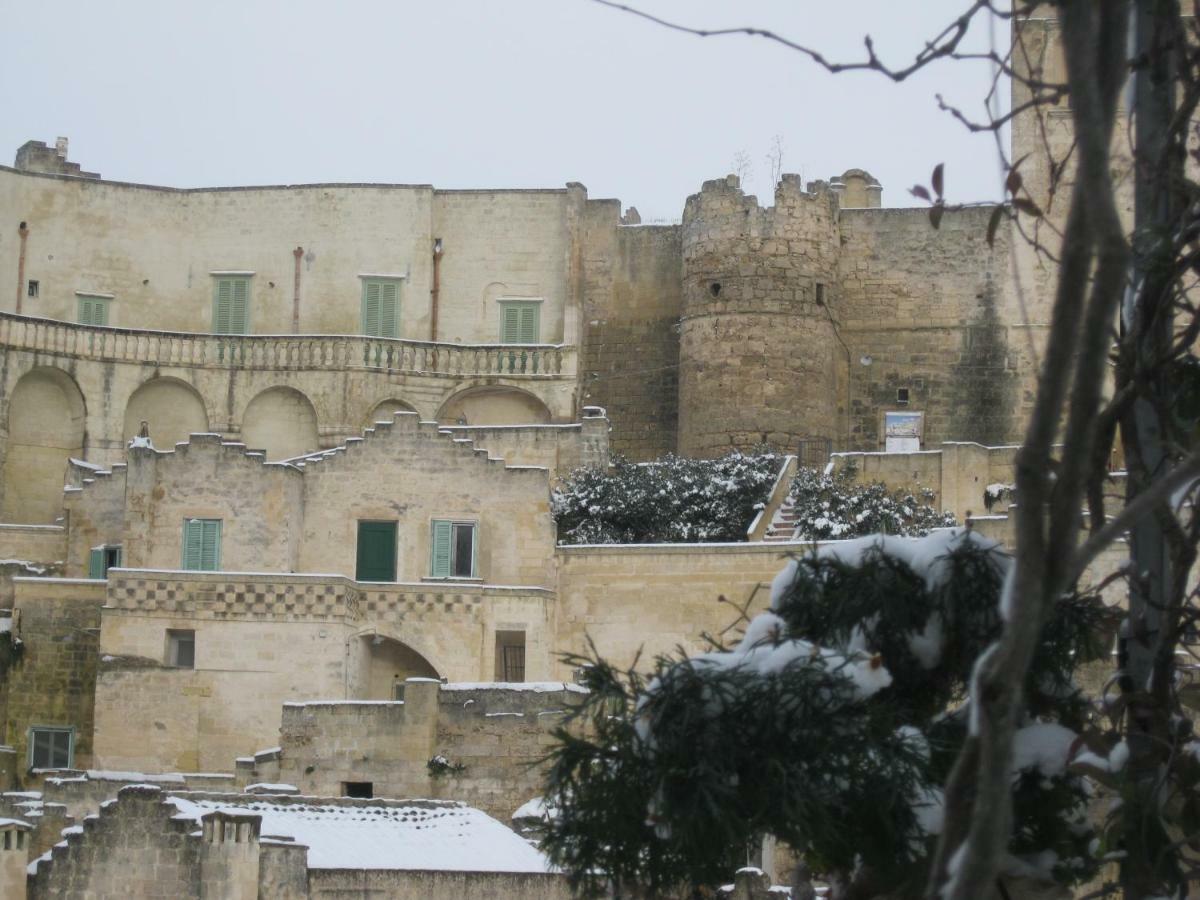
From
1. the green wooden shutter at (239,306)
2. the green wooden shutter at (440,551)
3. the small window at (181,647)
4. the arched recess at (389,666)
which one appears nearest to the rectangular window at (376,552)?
the green wooden shutter at (440,551)

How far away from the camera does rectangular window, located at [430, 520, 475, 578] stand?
32344mm

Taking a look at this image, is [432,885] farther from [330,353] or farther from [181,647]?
[330,353]

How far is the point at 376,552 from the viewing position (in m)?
32.7

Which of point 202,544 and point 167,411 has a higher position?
point 167,411

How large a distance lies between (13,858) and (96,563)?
1338 cm

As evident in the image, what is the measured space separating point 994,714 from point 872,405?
124 ft

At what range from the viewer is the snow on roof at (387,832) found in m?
21.1

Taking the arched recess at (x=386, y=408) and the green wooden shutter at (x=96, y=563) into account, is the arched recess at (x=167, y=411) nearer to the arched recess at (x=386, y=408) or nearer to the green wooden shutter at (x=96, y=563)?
the arched recess at (x=386, y=408)

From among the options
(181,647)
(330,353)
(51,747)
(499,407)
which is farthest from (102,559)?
(499,407)

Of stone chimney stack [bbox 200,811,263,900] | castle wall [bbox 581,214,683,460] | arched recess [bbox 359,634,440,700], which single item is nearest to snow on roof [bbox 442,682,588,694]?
arched recess [bbox 359,634,440,700]

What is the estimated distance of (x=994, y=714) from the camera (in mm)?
4562

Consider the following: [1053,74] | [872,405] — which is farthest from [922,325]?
[1053,74]

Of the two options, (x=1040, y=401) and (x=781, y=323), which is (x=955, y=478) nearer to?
(x=781, y=323)

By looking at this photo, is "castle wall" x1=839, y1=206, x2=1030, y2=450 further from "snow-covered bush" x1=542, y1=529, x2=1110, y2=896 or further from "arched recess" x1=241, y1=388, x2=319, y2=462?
"snow-covered bush" x1=542, y1=529, x2=1110, y2=896
